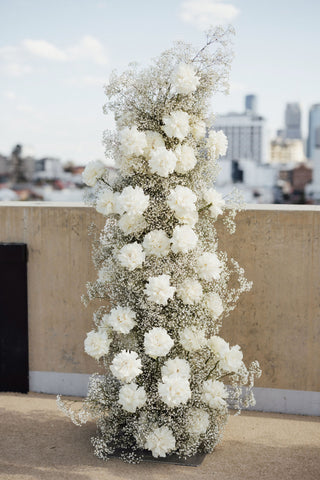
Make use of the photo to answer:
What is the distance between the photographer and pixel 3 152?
85750 mm

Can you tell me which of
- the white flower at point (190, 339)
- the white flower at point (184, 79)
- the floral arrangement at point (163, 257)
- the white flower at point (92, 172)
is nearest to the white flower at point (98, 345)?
the floral arrangement at point (163, 257)

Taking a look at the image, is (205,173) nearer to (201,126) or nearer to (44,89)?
(201,126)

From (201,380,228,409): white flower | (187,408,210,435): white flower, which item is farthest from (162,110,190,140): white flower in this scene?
(187,408,210,435): white flower

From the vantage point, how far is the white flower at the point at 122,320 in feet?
15.4

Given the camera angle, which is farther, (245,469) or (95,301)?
(95,301)

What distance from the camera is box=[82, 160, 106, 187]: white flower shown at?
4906 millimetres

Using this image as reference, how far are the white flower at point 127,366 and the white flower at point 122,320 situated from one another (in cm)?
18

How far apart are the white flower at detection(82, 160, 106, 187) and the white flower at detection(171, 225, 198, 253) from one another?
853mm

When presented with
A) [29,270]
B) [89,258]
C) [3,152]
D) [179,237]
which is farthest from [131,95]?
[3,152]

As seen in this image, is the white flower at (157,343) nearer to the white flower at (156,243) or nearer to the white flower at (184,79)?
the white flower at (156,243)

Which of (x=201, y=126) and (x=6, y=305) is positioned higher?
(x=201, y=126)

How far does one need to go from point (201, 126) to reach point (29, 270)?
2.67 meters

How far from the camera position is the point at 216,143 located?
4.87 metres

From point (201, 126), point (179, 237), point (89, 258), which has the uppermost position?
point (201, 126)
